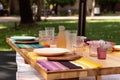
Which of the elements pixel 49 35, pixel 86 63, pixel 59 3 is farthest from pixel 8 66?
pixel 59 3

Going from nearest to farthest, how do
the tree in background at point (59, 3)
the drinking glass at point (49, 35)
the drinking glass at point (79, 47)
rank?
1. the drinking glass at point (79, 47)
2. the drinking glass at point (49, 35)
3. the tree in background at point (59, 3)

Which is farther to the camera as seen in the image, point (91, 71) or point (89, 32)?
point (89, 32)

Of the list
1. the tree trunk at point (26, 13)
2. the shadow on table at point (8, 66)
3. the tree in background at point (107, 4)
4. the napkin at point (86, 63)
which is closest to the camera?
the napkin at point (86, 63)

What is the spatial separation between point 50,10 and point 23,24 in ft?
38.8

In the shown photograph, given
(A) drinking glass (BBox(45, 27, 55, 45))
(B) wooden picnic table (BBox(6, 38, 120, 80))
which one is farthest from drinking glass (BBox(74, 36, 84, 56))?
(A) drinking glass (BBox(45, 27, 55, 45))

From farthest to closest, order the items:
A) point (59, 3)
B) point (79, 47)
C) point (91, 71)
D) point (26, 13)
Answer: point (59, 3) → point (26, 13) → point (79, 47) → point (91, 71)

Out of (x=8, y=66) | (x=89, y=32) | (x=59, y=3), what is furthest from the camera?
(x=59, y=3)

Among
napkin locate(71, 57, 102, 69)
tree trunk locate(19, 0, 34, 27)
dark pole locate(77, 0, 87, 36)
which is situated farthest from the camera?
tree trunk locate(19, 0, 34, 27)

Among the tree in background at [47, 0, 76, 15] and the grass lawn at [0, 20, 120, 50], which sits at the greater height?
the grass lawn at [0, 20, 120, 50]

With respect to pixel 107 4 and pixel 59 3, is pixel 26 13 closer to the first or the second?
pixel 59 3

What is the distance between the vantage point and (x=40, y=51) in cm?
329

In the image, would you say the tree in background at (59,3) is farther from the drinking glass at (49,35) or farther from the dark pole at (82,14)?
the drinking glass at (49,35)

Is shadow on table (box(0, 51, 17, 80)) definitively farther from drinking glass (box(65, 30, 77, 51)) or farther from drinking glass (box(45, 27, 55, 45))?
drinking glass (box(65, 30, 77, 51))

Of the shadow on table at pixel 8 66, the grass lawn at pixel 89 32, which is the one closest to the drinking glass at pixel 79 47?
the shadow on table at pixel 8 66
